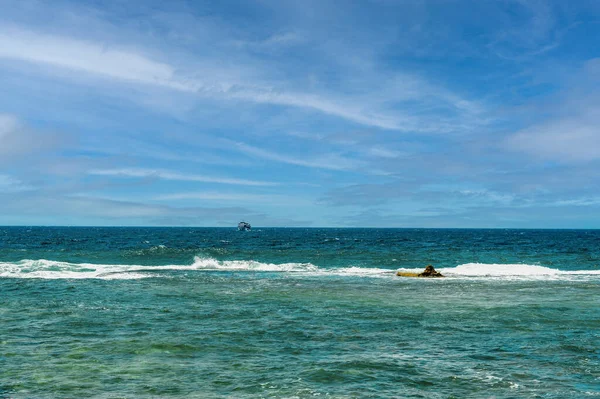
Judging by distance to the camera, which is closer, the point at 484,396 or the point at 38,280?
the point at 484,396

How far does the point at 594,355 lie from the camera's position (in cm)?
1655

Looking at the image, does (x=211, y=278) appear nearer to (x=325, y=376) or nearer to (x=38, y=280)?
(x=38, y=280)

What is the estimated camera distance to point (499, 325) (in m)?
21.3

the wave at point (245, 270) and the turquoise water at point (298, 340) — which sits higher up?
the wave at point (245, 270)

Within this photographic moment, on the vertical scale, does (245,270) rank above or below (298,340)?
above

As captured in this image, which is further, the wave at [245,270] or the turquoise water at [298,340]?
the wave at [245,270]

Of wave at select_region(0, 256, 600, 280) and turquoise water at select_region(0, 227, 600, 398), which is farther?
wave at select_region(0, 256, 600, 280)

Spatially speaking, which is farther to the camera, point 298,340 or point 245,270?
point 245,270

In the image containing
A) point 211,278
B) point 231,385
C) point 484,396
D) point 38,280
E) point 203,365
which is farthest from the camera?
point 211,278

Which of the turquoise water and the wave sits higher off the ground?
the wave

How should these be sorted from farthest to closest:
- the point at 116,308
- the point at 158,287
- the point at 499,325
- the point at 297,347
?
the point at 158,287
the point at 116,308
the point at 499,325
the point at 297,347

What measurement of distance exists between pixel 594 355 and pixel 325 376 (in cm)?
894

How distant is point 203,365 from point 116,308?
38.4 ft

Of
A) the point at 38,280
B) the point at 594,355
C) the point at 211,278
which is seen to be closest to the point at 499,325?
the point at 594,355
